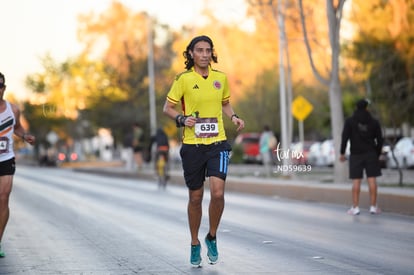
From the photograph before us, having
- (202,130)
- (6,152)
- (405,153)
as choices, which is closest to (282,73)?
(405,153)

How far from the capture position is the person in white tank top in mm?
10484

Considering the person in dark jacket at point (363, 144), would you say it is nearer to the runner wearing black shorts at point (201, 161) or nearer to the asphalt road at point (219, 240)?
the asphalt road at point (219, 240)

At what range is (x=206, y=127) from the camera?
927cm

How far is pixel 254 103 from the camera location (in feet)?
183

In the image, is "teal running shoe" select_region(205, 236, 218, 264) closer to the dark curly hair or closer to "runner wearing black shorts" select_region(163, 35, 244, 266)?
"runner wearing black shorts" select_region(163, 35, 244, 266)

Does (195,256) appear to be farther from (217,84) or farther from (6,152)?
(6,152)

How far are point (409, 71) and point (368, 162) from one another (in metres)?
23.9

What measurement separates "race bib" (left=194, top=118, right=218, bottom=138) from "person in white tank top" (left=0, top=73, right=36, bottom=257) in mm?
2277

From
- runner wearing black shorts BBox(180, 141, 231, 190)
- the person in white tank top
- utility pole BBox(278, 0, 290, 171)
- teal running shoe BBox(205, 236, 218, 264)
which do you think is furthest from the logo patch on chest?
utility pole BBox(278, 0, 290, 171)

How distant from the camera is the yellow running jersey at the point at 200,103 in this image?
30.5 feet

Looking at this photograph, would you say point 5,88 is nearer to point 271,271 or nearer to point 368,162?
→ point 271,271

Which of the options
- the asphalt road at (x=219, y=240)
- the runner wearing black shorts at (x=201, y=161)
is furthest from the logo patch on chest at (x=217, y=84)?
the asphalt road at (x=219, y=240)

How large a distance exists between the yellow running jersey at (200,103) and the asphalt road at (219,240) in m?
1.23

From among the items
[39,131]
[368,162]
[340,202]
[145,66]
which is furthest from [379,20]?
[39,131]
